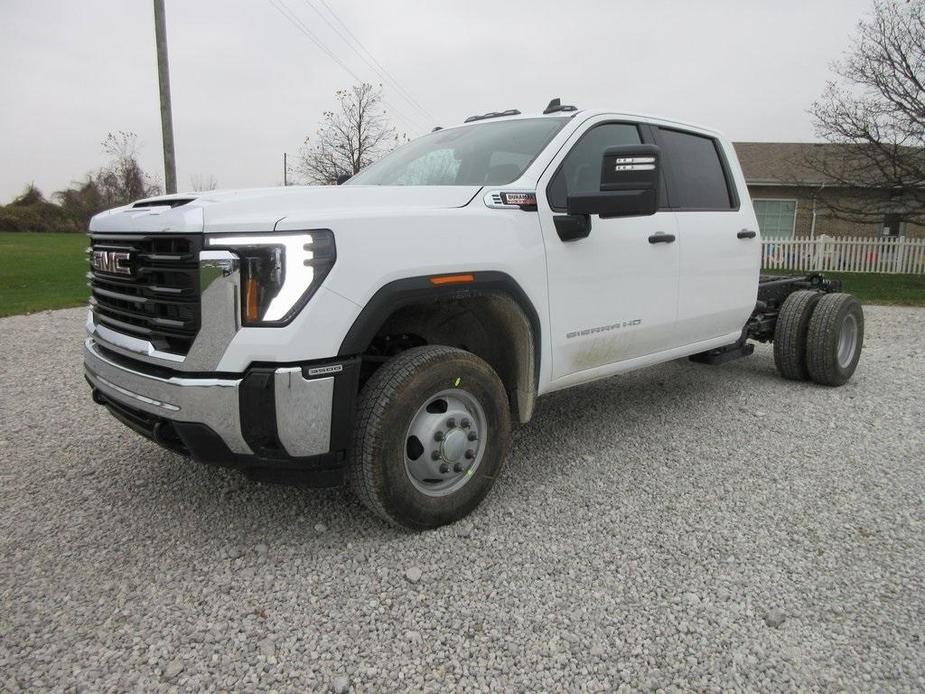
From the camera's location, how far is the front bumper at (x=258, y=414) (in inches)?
92.4

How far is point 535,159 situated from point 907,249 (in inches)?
840

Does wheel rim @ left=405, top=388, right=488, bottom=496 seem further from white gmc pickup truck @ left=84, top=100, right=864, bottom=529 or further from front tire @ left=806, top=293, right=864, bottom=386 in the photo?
front tire @ left=806, top=293, right=864, bottom=386

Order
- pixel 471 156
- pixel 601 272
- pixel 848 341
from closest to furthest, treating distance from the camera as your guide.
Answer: pixel 601 272 → pixel 471 156 → pixel 848 341

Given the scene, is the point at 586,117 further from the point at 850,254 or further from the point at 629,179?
the point at 850,254

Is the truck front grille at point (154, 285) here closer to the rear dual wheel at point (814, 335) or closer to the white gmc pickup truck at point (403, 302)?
the white gmc pickup truck at point (403, 302)

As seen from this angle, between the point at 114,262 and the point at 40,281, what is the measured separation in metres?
16.1

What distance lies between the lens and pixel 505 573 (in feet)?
8.62

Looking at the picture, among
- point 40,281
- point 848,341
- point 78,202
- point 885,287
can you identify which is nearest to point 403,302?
point 848,341

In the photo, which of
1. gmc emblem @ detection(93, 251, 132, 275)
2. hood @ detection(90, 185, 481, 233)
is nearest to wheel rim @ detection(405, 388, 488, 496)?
hood @ detection(90, 185, 481, 233)

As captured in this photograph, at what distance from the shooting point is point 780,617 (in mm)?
2326

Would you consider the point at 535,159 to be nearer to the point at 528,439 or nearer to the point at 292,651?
the point at 528,439

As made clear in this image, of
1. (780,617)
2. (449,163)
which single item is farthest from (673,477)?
(449,163)

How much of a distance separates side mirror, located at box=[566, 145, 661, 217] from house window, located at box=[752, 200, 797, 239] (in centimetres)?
2497

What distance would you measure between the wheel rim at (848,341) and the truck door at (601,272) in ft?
8.35
